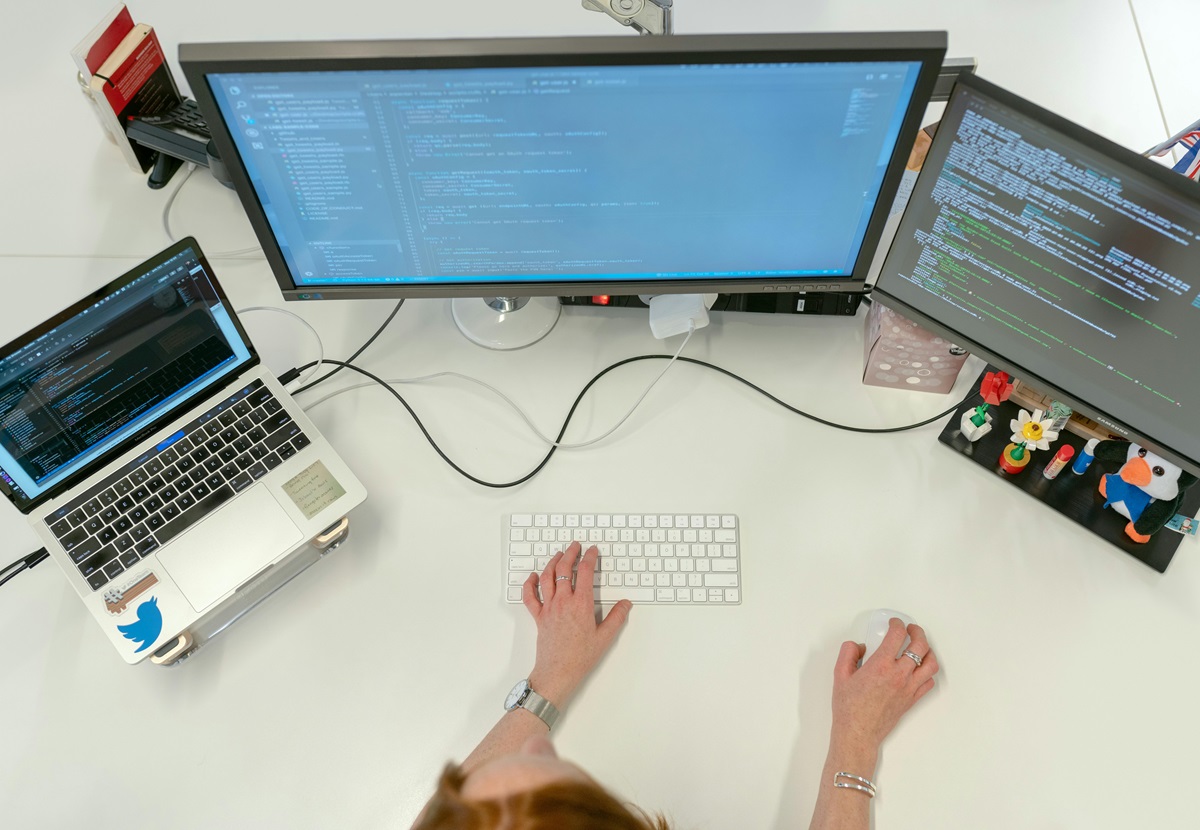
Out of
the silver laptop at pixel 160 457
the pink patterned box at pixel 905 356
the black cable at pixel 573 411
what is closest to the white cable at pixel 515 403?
the black cable at pixel 573 411

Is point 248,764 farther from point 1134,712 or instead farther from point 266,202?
point 1134,712

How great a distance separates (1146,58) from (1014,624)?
996mm

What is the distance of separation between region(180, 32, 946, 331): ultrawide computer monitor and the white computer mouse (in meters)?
0.39

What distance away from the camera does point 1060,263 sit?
88 cm

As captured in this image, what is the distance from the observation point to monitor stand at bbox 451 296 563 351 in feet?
3.90

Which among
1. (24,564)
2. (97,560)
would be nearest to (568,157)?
(97,560)

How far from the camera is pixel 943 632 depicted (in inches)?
39.4

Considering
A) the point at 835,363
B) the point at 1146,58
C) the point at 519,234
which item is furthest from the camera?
the point at 1146,58

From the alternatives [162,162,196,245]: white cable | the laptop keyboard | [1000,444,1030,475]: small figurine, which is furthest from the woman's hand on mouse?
[162,162,196,245]: white cable

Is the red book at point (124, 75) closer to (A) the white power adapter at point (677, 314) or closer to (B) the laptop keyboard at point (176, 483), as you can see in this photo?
(B) the laptop keyboard at point (176, 483)

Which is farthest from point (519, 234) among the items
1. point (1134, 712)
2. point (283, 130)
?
point (1134, 712)

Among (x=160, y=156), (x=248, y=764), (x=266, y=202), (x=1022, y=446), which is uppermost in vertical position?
(x=266, y=202)

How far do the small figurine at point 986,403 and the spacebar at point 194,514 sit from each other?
899 mm

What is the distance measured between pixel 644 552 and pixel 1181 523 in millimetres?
629
